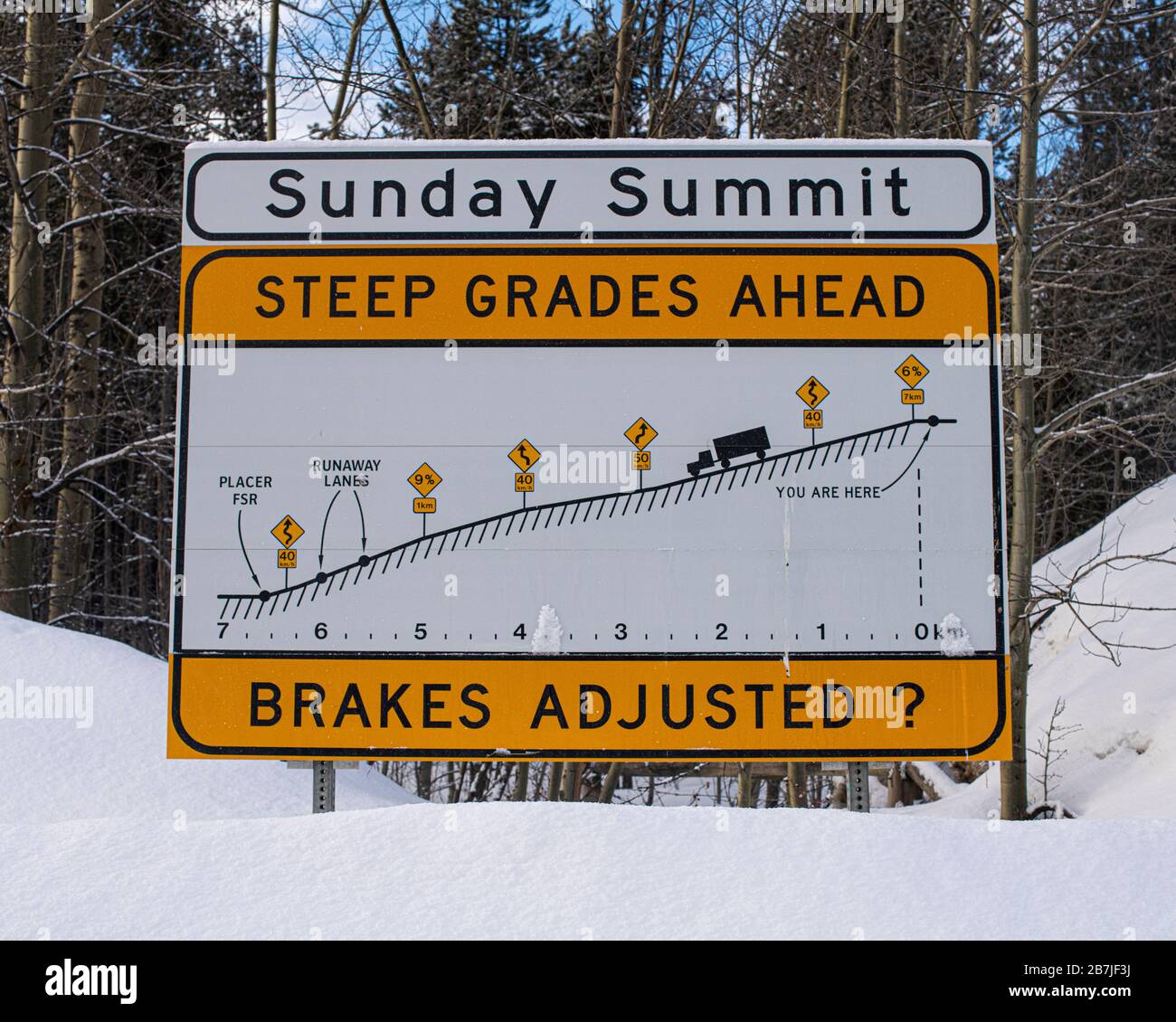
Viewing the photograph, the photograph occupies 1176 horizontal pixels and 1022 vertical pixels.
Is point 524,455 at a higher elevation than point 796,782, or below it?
higher

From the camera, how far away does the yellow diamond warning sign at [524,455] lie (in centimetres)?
452

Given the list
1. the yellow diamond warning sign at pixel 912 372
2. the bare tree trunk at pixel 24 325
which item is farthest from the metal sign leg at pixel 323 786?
the bare tree trunk at pixel 24 325

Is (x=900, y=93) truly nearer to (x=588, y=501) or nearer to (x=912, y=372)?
(x=912, y=372)

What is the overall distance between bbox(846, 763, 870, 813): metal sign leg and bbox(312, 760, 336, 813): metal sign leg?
6.64 ft

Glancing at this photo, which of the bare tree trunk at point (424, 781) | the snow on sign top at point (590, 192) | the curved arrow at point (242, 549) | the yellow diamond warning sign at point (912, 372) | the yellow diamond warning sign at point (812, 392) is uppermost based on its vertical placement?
the snow on sign top at point (590, 192)

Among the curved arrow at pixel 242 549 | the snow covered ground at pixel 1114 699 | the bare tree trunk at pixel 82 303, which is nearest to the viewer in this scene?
the curved arrow at pixel 242 549

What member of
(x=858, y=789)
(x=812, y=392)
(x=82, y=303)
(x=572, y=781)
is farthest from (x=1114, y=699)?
(x=82, y=303)

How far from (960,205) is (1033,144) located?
3.77 meters

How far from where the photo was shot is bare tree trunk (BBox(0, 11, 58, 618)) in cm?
1029

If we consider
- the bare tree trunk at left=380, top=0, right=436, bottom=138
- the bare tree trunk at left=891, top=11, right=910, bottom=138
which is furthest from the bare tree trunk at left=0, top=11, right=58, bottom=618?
the bare tree trunk at left=891, top=11, right=910, bottom=138

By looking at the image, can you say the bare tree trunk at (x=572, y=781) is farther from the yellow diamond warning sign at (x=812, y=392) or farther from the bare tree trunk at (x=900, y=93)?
the yellow diamond warning sign at (x=812, y=392)

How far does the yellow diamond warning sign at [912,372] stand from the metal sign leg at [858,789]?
59.8 inches

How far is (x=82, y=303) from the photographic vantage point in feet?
36.9

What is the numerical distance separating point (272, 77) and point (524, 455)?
781 cm
